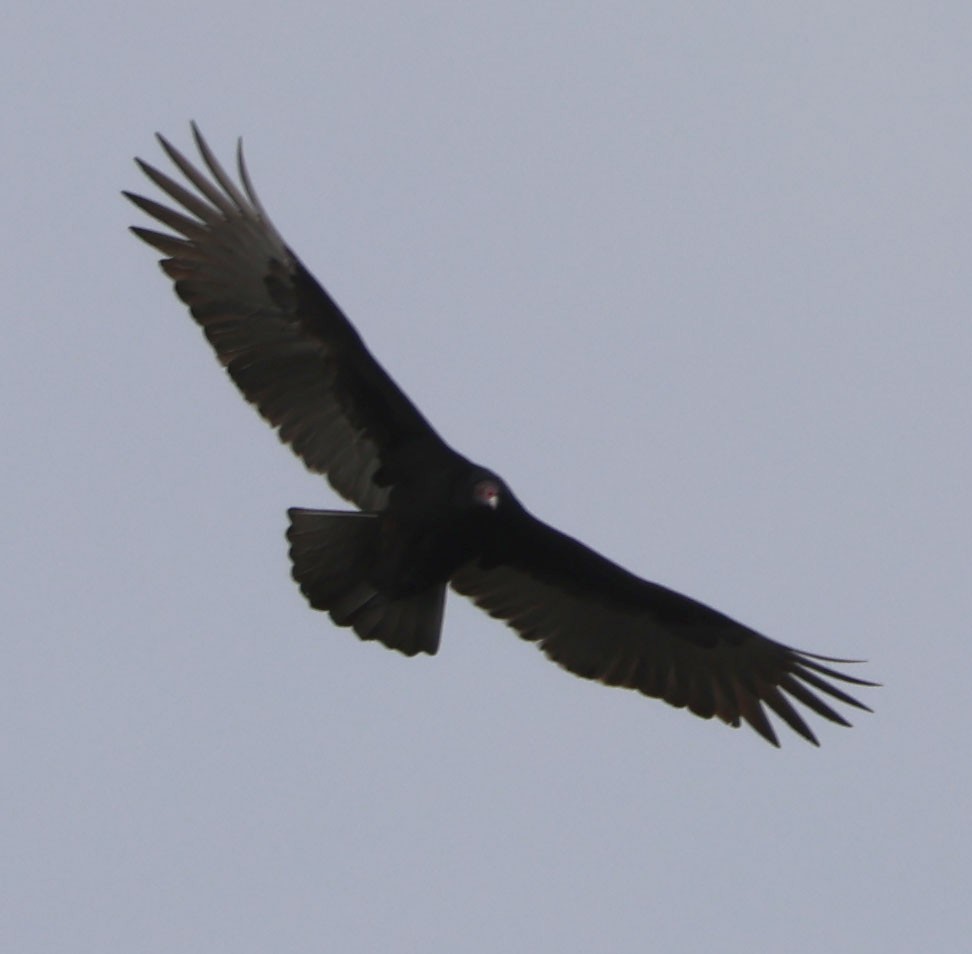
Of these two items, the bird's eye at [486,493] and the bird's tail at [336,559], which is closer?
the bird's eye at [486,493]

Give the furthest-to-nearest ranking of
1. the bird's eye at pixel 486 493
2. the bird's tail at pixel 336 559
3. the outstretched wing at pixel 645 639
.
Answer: the outstretched wing at pixel 645 639, the bird's tail at pixel 336 559, the bird's eye at pixel 486 493

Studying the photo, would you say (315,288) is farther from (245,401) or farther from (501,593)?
(501,593)

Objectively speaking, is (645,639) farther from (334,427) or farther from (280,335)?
(280,335)

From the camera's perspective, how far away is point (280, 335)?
Answer: 34.8 feet

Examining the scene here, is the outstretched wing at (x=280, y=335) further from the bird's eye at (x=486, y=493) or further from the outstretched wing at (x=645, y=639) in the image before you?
the outstretched wing at (x=645, y=639)

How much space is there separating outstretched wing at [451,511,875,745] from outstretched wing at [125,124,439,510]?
0.92 metres

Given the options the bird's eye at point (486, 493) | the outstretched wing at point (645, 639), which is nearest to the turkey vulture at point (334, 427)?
the bird's eye at point (486, 493)

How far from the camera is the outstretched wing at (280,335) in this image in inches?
417

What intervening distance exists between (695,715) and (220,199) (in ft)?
11.1

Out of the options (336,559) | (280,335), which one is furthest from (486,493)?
(280,335)

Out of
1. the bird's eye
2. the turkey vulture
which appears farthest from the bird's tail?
the bird's eye

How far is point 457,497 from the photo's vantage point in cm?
1042

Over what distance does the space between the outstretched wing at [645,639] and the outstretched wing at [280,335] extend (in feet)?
3.02

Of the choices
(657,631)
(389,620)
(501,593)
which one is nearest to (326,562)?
(389,620)
